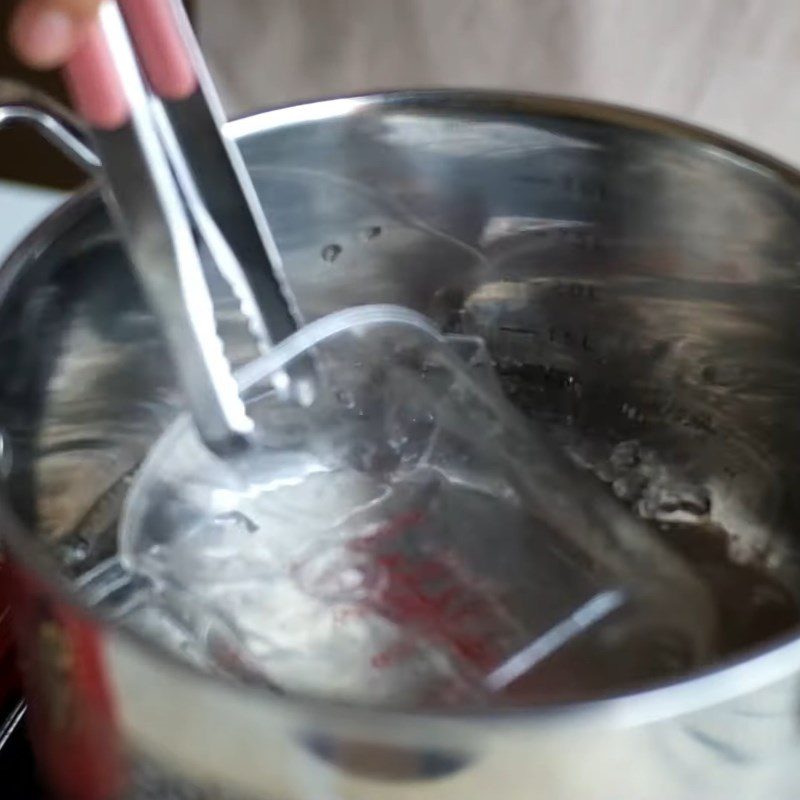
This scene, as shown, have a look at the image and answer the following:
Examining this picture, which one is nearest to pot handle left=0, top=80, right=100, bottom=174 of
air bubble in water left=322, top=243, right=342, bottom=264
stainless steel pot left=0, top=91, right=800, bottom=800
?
stainless steel pot left=0, top=91, right=800, bottom=800

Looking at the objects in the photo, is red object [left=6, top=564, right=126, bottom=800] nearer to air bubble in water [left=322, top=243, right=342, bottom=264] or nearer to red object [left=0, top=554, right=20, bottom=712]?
red object [left=0, top=554, right=20, bottom=712]

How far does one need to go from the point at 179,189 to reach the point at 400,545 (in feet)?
0.59

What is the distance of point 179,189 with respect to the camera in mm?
406

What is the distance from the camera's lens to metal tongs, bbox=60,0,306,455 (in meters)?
0.37

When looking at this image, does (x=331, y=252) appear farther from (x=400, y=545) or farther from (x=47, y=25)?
(x=47, y=25)

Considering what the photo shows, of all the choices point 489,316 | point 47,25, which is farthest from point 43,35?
point 489,316

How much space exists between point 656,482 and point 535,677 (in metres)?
0.12

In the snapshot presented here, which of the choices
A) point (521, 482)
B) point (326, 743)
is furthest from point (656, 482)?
point (326, 743)

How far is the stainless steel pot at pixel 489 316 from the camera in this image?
315 millimetres

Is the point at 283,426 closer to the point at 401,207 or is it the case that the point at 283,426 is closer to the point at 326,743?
the point at 401,207

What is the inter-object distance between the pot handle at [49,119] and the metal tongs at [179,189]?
0.03 metres

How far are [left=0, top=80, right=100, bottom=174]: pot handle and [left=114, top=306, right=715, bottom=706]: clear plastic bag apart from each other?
93mm

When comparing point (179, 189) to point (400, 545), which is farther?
point (400, 545)

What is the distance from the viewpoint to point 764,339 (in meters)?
0.51
